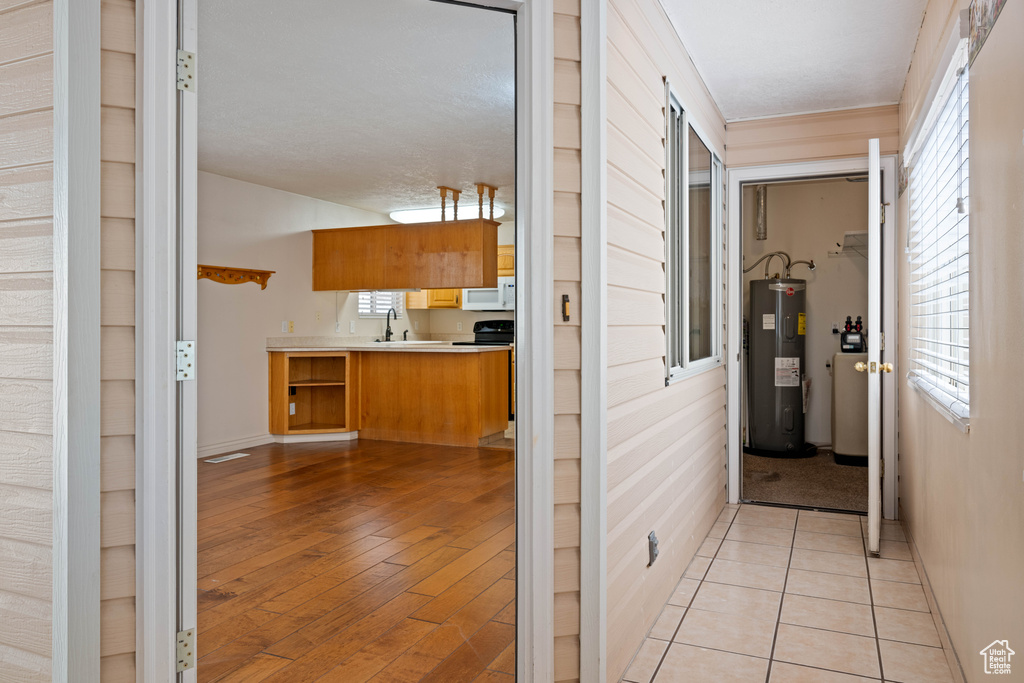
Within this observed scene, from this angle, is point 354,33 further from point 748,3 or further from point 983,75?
point 983,75

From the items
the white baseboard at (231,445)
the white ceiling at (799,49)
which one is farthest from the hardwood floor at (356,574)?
the white ceiling at (799,49)

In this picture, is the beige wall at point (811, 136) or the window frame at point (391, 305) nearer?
the beige wall at point (811, 136)

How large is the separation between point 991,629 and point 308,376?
6.22 meters

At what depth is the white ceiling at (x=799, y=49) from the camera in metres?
2.86

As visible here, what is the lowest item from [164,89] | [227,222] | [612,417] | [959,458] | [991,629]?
[991,629]

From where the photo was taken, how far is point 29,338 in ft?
5.36

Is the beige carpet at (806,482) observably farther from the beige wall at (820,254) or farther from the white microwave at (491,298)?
the white microwave at (491,298)

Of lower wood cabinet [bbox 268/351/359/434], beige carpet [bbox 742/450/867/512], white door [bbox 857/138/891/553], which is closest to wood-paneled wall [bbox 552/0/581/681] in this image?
white door [bbox 857/138/891/553]

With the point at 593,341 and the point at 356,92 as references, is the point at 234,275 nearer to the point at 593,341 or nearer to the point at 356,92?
the point at 356,92

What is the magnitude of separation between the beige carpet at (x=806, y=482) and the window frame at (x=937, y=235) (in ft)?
4.43

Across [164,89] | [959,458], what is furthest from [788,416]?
[164,89]

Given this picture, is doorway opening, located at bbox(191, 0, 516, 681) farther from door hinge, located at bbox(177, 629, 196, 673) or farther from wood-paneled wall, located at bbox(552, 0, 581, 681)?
door hinge, located at bbox(177, 629, 196, 673)

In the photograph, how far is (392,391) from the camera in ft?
22.2

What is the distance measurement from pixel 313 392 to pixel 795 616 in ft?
17.6
